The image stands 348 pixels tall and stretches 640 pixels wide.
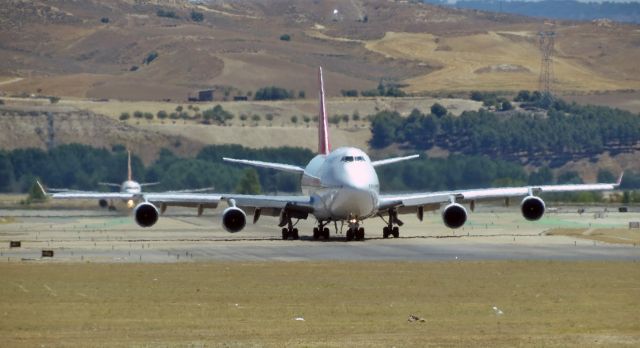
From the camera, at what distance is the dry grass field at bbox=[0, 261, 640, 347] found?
3506 centimetres

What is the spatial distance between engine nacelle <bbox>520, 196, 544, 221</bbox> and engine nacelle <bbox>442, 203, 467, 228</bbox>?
9.68ft

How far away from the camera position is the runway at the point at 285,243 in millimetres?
60312

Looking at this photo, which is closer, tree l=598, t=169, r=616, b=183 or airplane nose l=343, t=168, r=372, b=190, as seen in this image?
airplane nose l=343, t=168, r=372, b=190

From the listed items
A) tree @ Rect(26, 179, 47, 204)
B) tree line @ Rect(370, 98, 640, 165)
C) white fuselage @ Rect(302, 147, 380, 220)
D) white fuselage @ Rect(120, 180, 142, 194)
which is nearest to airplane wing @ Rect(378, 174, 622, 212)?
white fuselage @ Rect(302, 147, 380, 220)

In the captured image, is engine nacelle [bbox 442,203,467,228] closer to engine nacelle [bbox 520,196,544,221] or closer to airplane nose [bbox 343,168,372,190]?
engine nacelle [bbox 520,196,544,221]

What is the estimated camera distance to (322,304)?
42219mm

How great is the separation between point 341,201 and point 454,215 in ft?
17.4

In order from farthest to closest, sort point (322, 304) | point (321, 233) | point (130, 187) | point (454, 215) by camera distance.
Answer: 1. point (130, 187)
2. point (321, 233)
3. point (454, 215)
4. point (322, 304)

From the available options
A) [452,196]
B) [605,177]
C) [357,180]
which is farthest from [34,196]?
[357,180]

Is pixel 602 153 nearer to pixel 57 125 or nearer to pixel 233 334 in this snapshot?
pixel 57 125

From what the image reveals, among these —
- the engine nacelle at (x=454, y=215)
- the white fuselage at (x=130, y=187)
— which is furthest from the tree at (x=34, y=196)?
the engine nacelle at (x=454, y=215)

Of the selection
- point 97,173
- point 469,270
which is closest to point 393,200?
point 469,270

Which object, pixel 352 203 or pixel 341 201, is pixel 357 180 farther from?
pixel 341 201

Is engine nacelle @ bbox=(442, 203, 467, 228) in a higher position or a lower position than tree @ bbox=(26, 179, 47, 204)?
lower
